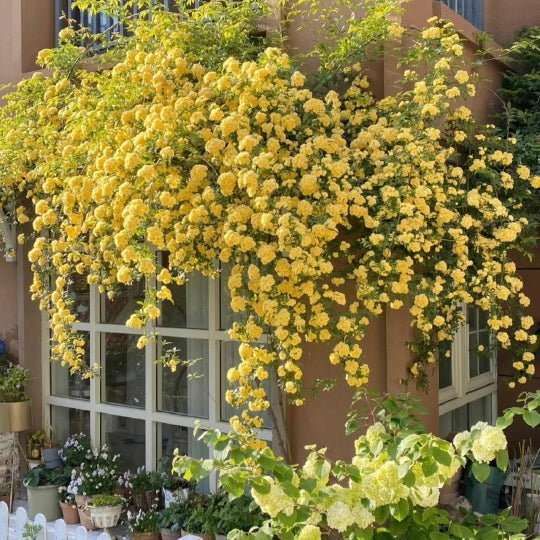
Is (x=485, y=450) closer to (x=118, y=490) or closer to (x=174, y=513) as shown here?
(x=174, y=513)

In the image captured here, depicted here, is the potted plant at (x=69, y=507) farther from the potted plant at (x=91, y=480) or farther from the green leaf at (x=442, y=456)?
the green leaf at (x=442, y=456)

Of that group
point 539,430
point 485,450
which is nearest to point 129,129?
point 485,450

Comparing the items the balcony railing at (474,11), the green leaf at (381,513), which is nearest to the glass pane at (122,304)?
the balcony railing at (474,11)

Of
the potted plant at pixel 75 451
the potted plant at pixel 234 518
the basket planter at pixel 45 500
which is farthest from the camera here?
the potted plant at pixel 75 451

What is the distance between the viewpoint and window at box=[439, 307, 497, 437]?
17.9ft

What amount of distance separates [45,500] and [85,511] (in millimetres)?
432

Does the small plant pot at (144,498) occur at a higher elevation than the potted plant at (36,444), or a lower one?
lower

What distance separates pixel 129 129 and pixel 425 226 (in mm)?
1691

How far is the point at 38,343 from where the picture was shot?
6.12 metres

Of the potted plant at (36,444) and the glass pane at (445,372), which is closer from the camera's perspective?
the glass pane at (445,372)

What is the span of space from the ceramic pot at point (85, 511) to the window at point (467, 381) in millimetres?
2383

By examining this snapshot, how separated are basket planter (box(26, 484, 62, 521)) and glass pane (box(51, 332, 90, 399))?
0.72m

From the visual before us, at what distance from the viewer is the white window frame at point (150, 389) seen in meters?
5.15

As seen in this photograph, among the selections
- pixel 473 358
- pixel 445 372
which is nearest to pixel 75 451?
pixel 445 372
